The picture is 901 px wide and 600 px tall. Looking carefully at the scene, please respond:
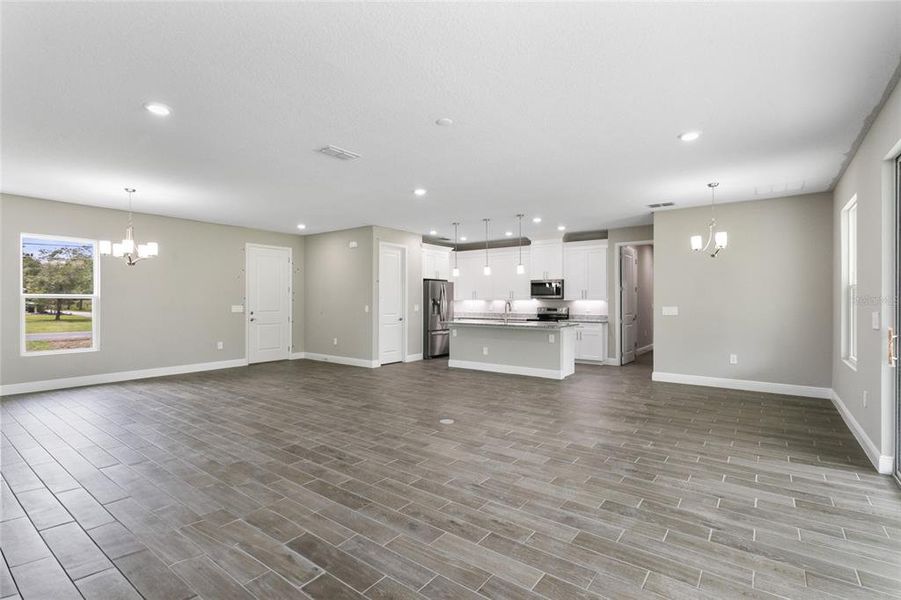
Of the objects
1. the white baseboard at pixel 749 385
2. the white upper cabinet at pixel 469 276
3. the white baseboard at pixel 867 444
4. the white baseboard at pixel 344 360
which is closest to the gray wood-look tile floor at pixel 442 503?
the white baseboard at pixel 867 444

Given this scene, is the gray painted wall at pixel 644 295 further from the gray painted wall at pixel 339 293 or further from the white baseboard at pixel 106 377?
the white baseboard at pixel 106 377

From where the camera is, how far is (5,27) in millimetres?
2150

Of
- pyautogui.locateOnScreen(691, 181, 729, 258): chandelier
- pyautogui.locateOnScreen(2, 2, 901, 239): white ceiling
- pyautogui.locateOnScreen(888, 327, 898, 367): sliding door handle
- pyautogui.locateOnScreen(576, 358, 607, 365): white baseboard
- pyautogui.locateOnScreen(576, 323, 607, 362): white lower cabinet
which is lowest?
pyautogui.locateOnScreen(576, 358, 607, 365): white baseboard

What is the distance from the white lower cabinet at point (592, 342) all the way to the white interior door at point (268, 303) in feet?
20.2

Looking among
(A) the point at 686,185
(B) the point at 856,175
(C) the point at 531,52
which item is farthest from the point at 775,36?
(A) the point at 686,185

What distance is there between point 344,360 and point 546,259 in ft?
15.8

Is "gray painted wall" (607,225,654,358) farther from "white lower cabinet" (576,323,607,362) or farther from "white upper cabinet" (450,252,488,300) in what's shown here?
"white upper cabinet" (450,252,488,300)

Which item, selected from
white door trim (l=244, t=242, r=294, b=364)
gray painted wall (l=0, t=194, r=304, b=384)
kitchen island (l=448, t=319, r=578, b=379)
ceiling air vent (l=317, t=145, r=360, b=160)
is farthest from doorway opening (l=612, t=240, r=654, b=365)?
gray painted wall (l=0, t=194, r=304, b=384)

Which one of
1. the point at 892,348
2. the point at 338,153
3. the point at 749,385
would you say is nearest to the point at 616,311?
the point at 749,385

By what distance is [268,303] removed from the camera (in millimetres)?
8734

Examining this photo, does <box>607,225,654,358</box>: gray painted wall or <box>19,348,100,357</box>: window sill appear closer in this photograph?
<box>19,348,100,357</box>: window sill

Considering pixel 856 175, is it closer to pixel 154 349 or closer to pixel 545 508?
pixel 545 508

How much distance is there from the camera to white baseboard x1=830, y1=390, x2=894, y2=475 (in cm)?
313

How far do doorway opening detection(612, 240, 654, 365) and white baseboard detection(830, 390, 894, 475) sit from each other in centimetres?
382
